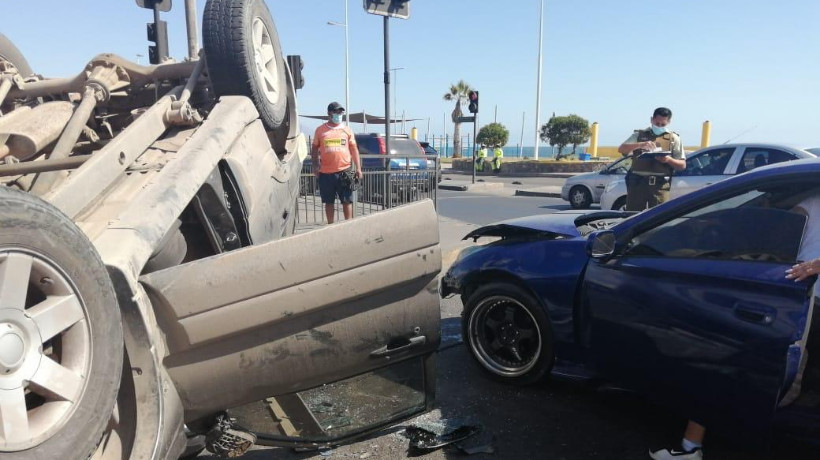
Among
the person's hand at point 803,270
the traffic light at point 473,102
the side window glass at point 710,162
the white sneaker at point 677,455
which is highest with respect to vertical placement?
the traffic light at point 473,102

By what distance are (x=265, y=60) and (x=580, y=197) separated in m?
11.3

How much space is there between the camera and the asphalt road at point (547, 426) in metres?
3.03

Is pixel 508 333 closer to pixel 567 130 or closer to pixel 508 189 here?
pixel 508 189

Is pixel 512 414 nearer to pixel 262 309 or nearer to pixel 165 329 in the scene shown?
pixel 262 309

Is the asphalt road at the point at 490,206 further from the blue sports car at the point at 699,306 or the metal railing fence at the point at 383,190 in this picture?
the blue sports car at the point at 699,306

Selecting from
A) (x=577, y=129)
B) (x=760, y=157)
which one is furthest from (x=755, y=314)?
(x=577, y=129)

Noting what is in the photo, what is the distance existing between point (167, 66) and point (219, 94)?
764 mm

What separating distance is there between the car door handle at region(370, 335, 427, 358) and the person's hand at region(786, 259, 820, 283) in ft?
5.24

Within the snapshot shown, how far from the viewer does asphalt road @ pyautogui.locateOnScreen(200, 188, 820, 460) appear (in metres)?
3.03

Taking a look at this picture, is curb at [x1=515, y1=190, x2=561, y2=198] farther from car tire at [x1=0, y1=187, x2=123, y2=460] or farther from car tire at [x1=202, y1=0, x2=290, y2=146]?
car tire at [x1=0, y1=187, x2=123, y2=460]

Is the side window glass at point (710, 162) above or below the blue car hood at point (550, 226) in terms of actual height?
above

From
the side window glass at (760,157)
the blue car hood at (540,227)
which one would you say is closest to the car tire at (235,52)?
the blue car hood at (540,227)

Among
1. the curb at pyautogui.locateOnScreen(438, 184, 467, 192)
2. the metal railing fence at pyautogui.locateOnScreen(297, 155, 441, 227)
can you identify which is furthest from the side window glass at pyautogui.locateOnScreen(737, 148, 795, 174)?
the curb at pyautogui.locateOnScreen(438, 184, 467, 192)

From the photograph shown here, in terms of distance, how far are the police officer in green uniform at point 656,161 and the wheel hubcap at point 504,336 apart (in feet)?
11.1
